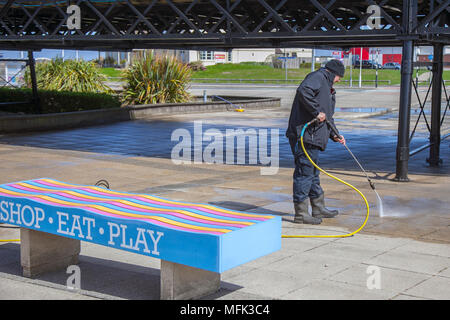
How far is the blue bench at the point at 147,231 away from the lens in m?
5.04

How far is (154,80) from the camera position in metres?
27.0

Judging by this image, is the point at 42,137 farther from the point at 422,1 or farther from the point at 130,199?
the point at 130,199

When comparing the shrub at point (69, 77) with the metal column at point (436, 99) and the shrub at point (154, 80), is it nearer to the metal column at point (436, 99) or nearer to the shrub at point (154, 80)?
the shrub at point (154, 80)

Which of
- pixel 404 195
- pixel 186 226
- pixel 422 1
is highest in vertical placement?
pixel 422 1

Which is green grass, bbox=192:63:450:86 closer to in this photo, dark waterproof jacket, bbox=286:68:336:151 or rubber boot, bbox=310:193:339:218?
rubber boot, bbox=310:193:339:218

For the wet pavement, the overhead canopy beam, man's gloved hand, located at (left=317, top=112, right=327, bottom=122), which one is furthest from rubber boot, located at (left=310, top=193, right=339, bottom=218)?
the overhead canopy beam

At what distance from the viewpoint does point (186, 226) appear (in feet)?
17.2

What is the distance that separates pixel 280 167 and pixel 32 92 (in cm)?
1225

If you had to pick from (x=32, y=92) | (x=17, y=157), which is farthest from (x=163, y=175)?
(x=32, y=92)

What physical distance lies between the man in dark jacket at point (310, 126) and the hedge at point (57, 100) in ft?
52.3

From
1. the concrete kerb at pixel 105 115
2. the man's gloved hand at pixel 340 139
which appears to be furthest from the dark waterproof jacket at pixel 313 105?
the concrete kerb at pixel 105 115

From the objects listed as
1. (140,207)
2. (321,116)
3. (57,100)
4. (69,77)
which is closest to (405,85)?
(321,116)

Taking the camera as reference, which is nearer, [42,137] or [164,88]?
[42,137]

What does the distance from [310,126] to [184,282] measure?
342 cm
